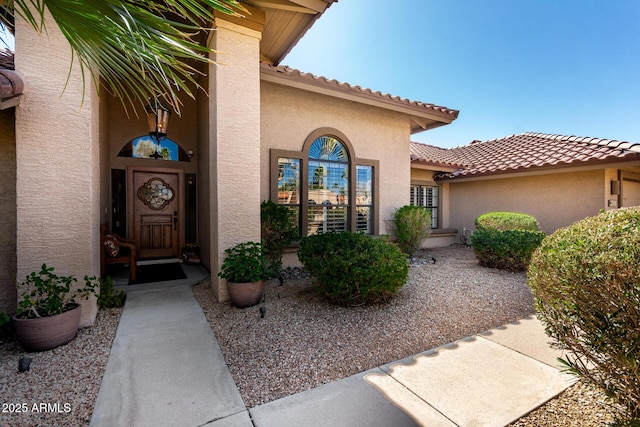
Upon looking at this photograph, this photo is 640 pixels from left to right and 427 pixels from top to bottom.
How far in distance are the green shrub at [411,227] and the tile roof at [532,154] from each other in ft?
8.94

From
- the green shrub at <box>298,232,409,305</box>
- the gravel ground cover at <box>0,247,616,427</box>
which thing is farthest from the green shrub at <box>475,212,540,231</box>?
the green shrub at <box>298,232,409,305</box>

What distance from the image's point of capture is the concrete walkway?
2.10 metres

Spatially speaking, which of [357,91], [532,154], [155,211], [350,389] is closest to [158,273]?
[155,211]

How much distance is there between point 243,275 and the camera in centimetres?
427

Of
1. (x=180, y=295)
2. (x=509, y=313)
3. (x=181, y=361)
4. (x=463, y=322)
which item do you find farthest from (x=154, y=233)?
(x=509, y=313)

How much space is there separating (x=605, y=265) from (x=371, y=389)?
6.58 feet

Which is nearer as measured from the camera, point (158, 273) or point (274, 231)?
point (274, 231)

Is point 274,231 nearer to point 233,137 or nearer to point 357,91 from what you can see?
point 233,137

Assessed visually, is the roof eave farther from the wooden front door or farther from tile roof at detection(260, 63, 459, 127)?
the wooden front door

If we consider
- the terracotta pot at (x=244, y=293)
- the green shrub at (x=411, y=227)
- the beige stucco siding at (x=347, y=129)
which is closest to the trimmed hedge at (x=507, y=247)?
the green shrub at (x=411, y=227)

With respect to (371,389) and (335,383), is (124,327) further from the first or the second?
(371,389)

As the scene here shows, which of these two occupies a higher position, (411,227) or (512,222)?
(512,222)

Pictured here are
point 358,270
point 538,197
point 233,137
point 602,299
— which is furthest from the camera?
point 538,197

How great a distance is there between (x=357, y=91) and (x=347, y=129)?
1149 mm
